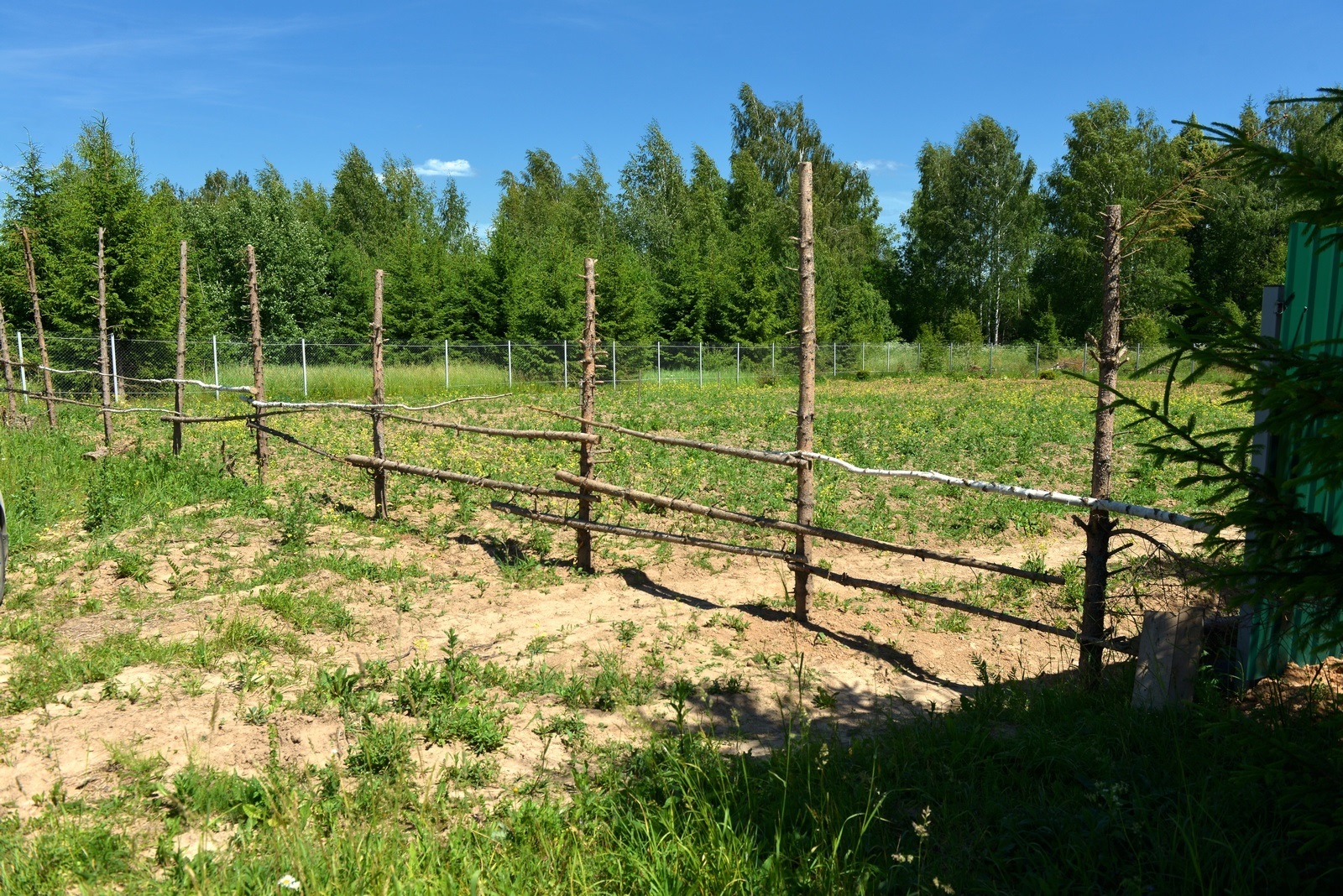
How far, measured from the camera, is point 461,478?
8242 mm

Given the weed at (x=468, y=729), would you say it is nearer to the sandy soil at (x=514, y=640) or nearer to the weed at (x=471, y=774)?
the sandy soil at (x=514, y=640)

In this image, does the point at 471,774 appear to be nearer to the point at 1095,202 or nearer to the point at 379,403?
the point at 379,403

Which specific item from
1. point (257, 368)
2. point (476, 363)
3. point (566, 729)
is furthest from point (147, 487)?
point (476, 363)

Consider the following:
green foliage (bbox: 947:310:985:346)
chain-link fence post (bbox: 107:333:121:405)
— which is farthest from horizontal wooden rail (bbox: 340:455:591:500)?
green foliage (bbox: 947:310:985:346)

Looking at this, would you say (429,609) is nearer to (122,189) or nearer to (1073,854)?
(1073,854)

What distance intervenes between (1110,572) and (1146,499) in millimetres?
5483

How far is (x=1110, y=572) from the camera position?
4.94m

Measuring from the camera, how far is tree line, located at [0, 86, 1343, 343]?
2186cm

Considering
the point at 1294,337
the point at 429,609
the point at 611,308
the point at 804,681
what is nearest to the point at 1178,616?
the point at 1294,337

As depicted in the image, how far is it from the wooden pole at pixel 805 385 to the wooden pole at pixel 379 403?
4463 mm

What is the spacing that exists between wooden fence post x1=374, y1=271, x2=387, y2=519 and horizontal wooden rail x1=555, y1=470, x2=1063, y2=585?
2260 mm

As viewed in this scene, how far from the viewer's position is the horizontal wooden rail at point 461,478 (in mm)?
7616

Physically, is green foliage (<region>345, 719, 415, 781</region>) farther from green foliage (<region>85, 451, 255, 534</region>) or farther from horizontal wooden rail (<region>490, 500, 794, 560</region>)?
green foliage (<region>85, 451, 255, 534</region>)

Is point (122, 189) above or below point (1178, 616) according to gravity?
above
